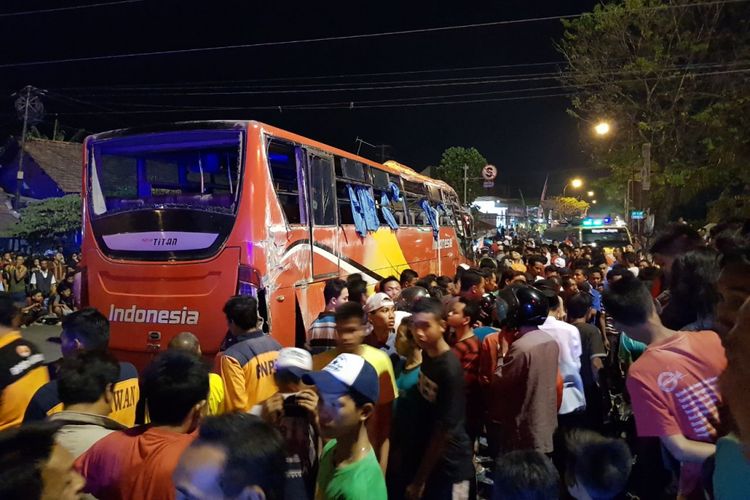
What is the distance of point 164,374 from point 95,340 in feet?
6.24

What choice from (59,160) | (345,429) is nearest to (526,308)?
(345,429)

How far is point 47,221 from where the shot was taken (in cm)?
2214

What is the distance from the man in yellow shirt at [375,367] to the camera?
3.46 m

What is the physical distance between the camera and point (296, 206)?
8180 millimetres

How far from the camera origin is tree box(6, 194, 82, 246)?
22.2 meters

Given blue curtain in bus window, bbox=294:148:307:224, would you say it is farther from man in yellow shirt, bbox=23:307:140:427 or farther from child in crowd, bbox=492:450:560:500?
child in crowd, bbox=492:450:560:500

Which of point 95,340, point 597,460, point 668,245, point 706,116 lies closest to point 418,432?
point 597,460

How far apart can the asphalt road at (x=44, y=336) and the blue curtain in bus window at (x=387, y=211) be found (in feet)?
23.8

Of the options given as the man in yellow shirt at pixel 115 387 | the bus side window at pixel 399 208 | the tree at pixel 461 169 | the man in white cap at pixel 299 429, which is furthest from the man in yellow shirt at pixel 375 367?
the tree at pixel 461 169

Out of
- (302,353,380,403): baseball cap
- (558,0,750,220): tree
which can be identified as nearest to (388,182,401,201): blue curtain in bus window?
(302,353,380,403): baseball cap

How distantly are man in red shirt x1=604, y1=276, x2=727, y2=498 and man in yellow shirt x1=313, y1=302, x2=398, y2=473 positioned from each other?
57.4 inches

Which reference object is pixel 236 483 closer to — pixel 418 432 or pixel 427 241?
pixel 418 432

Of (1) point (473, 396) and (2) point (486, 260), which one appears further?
(2) point (486, 260)

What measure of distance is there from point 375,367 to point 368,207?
7.04 metres
